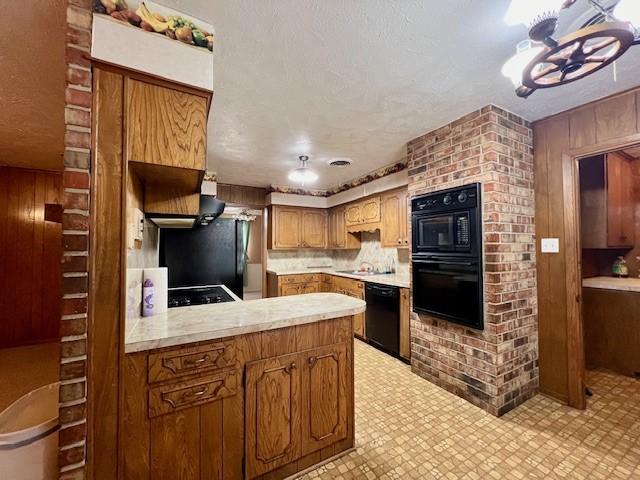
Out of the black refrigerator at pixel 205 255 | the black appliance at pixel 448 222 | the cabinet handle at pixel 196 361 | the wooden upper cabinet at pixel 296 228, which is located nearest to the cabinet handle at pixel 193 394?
the cabinet handle at pixel 196 361

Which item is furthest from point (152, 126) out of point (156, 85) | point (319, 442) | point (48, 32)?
point (319, 442)

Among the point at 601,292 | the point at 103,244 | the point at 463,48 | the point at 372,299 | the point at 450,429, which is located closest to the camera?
the point at 103,244

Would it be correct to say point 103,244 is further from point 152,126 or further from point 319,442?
point 319,442

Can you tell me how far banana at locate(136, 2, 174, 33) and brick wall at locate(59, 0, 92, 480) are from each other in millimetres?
262

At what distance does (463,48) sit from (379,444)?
96.6 inches

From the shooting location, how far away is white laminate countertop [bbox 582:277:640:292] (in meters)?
2.55

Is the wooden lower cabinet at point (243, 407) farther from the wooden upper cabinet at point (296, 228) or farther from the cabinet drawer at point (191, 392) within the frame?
the wooden upper cabinet at point (296, 228)

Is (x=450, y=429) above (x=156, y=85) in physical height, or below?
below

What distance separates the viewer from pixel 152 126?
46.8 inches

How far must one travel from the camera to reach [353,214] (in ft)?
14.8

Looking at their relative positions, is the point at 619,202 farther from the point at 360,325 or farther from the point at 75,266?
the point at 75,266

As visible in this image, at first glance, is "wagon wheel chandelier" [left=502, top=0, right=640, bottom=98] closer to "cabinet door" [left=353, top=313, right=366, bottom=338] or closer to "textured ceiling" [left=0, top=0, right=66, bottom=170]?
"textured ceiling" [left=0, top=0, right=66, bottom=170]

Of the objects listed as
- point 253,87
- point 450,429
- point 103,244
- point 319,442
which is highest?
point 253,87

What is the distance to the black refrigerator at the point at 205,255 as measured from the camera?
154 inches
